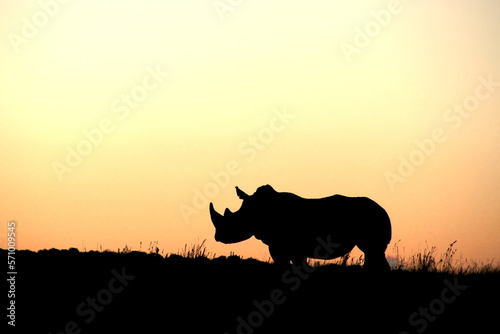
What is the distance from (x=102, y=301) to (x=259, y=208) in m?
4.93

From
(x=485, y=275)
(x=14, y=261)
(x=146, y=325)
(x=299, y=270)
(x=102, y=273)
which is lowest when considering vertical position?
(x=485, y=275)

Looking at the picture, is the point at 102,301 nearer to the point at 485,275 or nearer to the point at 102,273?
the point at 102,273

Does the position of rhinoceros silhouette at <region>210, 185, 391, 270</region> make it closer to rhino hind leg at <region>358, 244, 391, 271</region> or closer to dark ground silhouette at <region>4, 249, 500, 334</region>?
rhino hind leg at <region>358, 244, 391, 271</region>

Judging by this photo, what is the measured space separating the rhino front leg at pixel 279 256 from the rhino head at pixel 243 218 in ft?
2.33

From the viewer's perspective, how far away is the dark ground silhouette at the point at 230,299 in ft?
32.7

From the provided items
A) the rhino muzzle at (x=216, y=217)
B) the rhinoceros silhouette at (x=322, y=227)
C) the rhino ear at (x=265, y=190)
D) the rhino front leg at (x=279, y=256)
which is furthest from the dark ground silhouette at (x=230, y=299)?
the rhino muzzle at (x=216, y=217)

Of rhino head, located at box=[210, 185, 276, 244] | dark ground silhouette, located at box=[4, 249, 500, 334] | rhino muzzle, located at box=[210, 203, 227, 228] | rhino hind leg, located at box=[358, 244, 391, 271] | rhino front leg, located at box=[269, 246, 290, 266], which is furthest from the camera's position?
rhino muzzle, located at box=[210, 203, 227, 228]

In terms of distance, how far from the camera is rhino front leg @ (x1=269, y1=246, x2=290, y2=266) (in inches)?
552

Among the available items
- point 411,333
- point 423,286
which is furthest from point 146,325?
point 423,286

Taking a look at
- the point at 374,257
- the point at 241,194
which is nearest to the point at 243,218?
the point at 241,194

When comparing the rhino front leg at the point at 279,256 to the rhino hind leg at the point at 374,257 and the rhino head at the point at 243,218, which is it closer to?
the rhino head at the point at 243,218

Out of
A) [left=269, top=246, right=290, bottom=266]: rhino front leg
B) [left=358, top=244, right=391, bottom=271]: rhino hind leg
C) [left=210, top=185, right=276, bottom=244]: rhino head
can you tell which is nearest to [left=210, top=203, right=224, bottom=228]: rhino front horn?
[left=210, top=185, right=276, bottom=244]: rhino head

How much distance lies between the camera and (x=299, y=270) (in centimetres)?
1262

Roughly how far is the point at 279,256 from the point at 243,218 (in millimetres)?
1245
